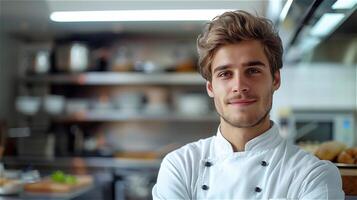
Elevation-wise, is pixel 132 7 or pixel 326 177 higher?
pixel 132 7

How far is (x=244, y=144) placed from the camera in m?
1.03

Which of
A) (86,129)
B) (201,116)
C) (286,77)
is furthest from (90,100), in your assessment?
(286,77)

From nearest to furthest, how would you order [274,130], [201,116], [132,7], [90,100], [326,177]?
1. [326,177]
2. [274,130]
3. [132,7]
4. [201,116]
5. [90,100]

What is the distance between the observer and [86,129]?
3.56 metres

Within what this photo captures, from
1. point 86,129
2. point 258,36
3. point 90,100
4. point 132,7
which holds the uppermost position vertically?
point 132,7

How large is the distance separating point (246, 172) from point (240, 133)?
0.08 m

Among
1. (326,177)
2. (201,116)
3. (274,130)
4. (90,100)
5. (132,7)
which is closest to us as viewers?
(326,177)

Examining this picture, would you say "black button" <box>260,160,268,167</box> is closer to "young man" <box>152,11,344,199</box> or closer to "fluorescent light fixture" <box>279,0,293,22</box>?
"young man" <box>152,11,344,199</box>

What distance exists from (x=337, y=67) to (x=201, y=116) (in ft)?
3.50

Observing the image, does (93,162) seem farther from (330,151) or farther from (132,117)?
(330,151)

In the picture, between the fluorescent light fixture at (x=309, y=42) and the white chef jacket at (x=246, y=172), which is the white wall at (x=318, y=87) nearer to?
the fluorescent light fixture at (x=309, y=42)

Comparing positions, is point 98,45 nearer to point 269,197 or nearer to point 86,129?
point 86,129

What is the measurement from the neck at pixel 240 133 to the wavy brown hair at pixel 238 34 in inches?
4.7

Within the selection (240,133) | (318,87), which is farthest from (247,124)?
(318,87)
